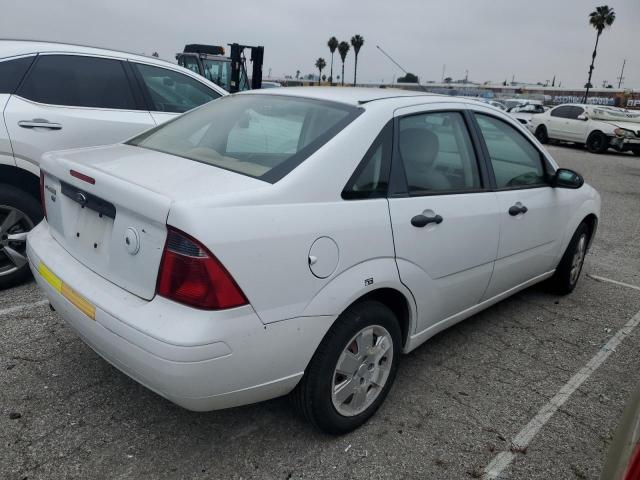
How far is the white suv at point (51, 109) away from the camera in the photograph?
12.5 feet

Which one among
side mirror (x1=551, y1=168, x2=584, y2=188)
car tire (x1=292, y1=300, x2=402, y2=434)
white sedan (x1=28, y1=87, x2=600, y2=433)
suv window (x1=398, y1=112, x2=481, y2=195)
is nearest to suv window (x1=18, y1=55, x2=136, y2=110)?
white sedan (x1=28, y1=87, x2=600, y2=433)

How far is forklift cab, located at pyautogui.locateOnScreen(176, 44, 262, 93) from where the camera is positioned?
45.5 feet

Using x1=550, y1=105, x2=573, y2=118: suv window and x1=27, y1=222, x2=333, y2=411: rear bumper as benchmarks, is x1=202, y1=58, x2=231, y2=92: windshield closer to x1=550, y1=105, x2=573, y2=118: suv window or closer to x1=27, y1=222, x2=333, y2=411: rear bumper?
x1=550, y1=105, x2=573, y2=118: suv window

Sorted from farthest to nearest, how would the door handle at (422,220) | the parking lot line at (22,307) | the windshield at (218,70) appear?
the windshield at (218,70)
the parking lot line at (22,307)
the door handle at (422,220)

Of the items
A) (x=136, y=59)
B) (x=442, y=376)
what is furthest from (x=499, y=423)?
(x=136, y=59)

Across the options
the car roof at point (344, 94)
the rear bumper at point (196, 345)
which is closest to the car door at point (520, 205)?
the car roof at point (344, 94)

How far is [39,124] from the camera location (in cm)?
388

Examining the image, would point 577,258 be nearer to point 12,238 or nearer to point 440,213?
point 440,213

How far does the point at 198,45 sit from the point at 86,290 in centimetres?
1705

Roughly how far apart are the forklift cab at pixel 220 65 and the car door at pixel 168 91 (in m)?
8.72

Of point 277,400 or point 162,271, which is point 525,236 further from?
Result: point 162,271

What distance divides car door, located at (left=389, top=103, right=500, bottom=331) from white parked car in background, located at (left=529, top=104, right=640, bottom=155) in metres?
17.2

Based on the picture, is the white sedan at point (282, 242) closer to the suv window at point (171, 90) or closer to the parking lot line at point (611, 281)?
the suv window at point (171, 90)

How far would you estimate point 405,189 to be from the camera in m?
2.61
